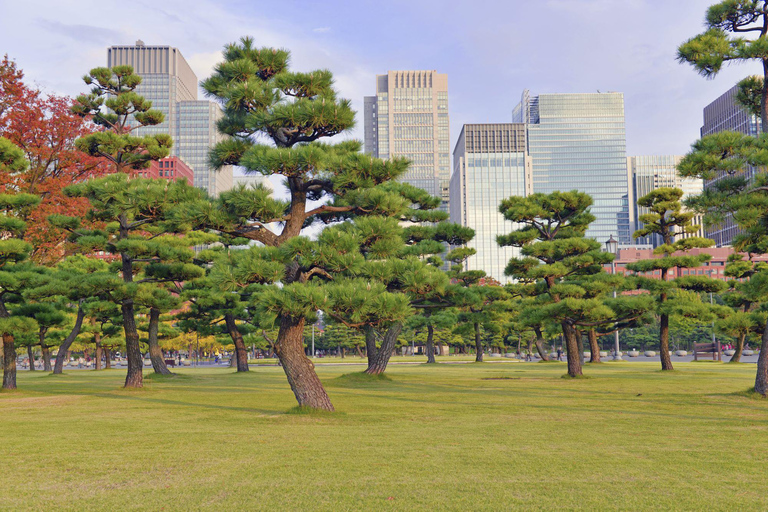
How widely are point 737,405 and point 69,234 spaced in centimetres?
2192

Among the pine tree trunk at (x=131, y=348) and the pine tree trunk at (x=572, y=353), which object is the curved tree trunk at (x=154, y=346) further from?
the pine tree trunk at (x=572, y=353)

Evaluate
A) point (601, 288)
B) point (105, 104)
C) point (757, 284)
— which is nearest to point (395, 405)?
point (757, 284)

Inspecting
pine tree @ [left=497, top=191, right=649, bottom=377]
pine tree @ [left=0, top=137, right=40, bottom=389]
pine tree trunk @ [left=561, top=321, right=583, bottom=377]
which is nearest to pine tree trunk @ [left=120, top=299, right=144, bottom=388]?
pine tree @ [left=0, top=137, right=40, bottom=389]

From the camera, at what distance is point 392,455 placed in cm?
798

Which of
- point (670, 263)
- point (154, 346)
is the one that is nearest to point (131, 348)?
point (154, 346)

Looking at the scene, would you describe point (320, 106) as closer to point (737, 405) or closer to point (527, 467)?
point (527, 467)

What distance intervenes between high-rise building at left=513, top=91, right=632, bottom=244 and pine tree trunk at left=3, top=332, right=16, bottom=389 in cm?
17448

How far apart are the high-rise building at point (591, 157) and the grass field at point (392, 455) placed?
177 m

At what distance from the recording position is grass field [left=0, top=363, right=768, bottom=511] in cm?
596

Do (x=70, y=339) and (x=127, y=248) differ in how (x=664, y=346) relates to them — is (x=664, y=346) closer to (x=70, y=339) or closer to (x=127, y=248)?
(x=127, y=248)

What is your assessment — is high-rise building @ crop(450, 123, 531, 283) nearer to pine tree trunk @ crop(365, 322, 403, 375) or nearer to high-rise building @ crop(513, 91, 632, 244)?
high-rise building @ crop(513, 91, 632, 244)

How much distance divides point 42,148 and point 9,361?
31.2 ft

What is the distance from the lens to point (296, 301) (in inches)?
428

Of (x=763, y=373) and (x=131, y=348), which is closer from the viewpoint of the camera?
(x=763, y=373)
